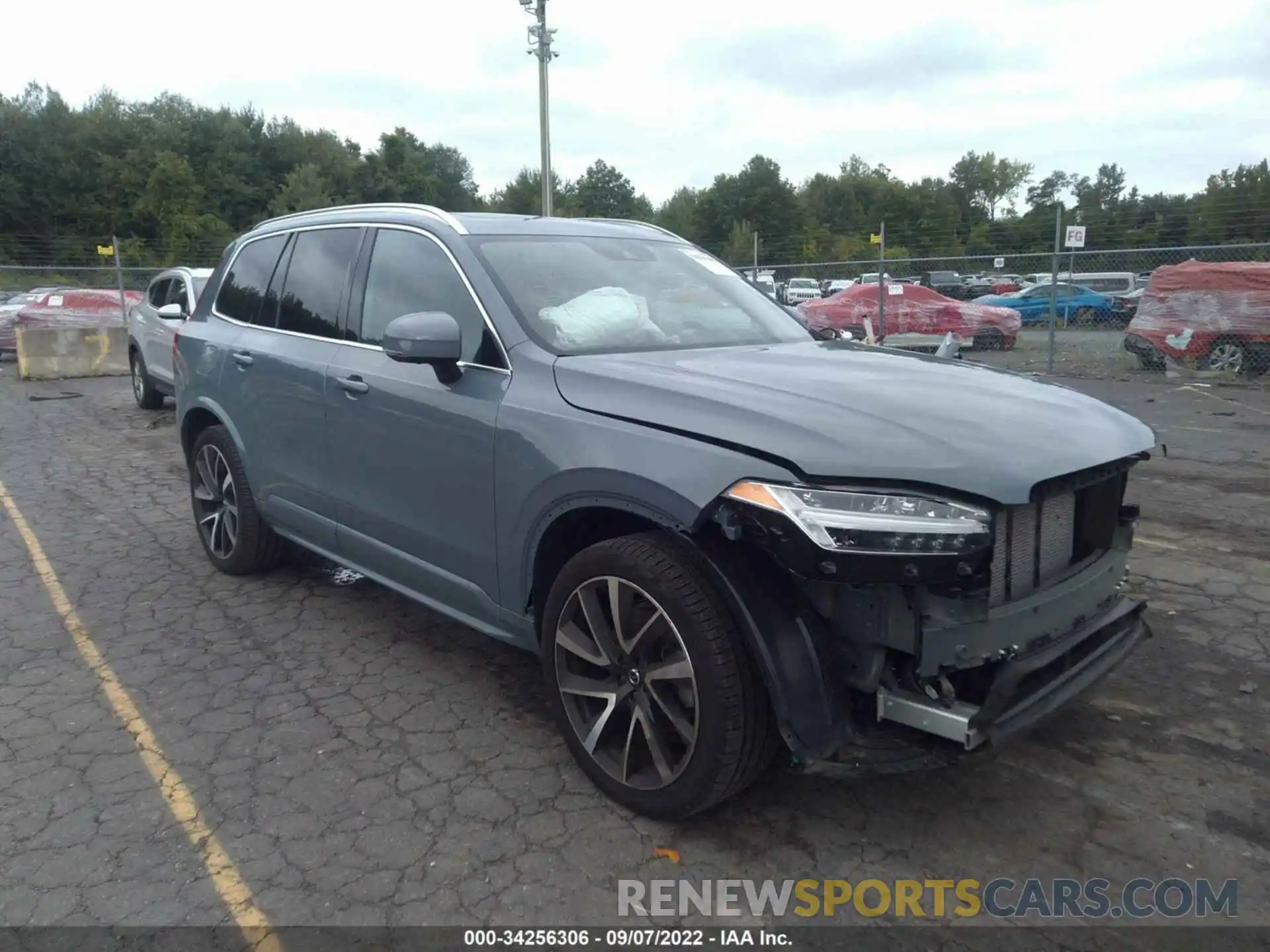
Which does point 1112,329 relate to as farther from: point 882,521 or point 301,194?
point 301,194

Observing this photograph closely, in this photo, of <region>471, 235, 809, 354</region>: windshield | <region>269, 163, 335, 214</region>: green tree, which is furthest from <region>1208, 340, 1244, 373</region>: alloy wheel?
<region>269, 163, 335, 214</region>: green tree

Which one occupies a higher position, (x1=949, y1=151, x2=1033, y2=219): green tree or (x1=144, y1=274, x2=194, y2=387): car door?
(x1=949, y1=151, x2=1033, y2=219): green tree

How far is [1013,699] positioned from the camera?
8.39 ft

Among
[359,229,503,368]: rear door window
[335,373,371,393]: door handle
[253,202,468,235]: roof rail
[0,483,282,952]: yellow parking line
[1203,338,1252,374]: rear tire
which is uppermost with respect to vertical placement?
[253,202,468,235]: roof rail

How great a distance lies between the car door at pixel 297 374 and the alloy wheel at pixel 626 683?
165 cm

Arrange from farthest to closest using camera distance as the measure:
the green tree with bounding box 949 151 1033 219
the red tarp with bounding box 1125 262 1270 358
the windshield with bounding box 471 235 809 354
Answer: the green tree with bounding box 949 151 1033 219 → the red tarp with bounding box 1125 262 1270 358 → the windshield with bounding box 471 235 809 354

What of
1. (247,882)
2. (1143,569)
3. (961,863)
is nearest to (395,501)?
(247,882)

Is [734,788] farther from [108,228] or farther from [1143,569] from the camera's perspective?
[108,228]

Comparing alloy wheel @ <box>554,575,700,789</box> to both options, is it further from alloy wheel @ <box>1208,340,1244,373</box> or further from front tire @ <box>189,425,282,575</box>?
alloy wheel @ <box>1208,340,1244,373</box>

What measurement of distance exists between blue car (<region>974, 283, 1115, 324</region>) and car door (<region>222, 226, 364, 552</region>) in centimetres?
1229

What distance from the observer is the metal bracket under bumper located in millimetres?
2451

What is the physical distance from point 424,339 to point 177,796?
1.70 meters

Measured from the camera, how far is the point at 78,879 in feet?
8.94

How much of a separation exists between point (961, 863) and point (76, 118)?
71.4 meters
